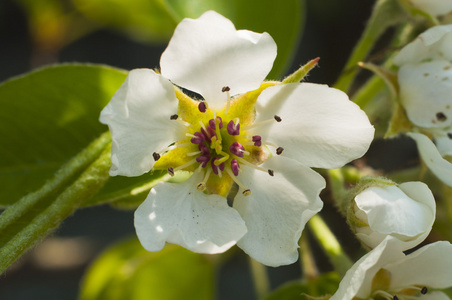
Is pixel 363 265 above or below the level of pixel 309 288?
above

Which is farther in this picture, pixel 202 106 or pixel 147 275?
Answer: pixel 147 275

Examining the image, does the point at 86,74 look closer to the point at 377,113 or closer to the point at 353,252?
the point at 377,113

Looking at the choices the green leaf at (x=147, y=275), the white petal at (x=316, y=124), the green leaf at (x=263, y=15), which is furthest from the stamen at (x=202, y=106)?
the green leaf at (x=147, y=275)

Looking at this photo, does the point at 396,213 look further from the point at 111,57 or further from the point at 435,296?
the point at 111,57

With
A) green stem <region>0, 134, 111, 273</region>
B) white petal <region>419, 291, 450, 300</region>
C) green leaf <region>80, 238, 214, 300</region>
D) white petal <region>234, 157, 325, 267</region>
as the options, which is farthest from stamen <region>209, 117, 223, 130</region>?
green leaf <region>80, 238, 214, 300</region>

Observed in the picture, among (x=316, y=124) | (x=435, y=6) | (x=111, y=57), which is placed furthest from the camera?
(x=111, y=57)

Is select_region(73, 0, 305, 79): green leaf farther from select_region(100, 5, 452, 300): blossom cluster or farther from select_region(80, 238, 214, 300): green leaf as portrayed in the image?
select_region(80, 238, 214, 300): green leaf

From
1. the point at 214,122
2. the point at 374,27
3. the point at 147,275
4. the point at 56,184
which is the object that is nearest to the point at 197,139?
the point at 214,122
